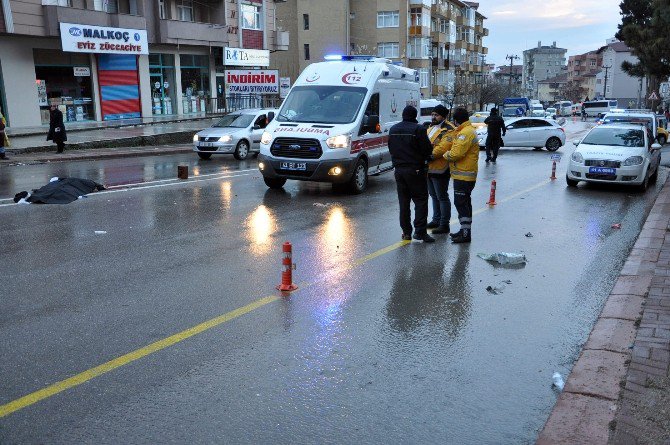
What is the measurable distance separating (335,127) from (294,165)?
1.18 m

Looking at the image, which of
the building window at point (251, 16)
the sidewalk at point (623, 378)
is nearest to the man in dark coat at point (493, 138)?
the sidewalk at point (623, 378)

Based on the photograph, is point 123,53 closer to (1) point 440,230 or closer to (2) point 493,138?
(2) point 493,138

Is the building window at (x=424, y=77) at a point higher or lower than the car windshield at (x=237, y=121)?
higher

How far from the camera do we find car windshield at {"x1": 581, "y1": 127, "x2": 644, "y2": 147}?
15.0 m

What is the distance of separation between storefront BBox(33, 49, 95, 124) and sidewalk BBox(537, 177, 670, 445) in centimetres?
2758

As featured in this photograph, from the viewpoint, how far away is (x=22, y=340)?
5.17 metres

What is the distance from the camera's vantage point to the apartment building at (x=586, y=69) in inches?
5615

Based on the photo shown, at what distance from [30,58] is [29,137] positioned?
5.37 m

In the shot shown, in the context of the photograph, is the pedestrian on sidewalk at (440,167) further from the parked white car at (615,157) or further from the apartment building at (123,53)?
the apartment building at (123,53)

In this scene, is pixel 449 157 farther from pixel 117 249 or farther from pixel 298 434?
Answer: pixel 298 434

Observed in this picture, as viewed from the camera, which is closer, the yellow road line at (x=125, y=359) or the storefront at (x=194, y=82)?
the yellow road line at (x=125, y=359)

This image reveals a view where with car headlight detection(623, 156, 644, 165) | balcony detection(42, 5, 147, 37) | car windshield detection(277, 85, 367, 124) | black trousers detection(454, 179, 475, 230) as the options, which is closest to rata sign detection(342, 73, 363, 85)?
car windshield detection(277, 85, 367, 124)

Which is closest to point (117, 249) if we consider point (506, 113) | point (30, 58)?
point (30, 58)

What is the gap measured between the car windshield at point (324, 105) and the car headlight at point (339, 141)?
0.53 m
